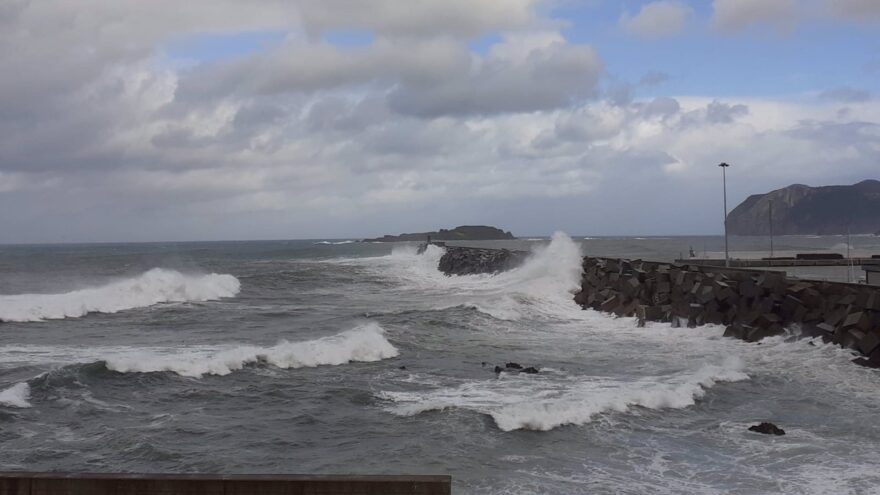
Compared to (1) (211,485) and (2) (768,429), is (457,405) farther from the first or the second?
(1) (211,485)

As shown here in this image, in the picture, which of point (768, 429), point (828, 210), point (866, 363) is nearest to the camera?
point (768, 429)

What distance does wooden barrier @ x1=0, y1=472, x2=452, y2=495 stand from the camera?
4.34m

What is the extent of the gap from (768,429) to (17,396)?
443 inches

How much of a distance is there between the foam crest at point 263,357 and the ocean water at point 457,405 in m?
0.05

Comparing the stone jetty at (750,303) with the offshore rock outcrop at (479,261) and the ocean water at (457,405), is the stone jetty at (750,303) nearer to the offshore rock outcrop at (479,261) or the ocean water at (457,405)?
the ocean water at (457,405)

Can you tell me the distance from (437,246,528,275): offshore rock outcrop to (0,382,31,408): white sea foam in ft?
101

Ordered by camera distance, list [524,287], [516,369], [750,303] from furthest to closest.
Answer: [524,287] → [750,303] → [516,369]

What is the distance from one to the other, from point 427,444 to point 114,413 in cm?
510

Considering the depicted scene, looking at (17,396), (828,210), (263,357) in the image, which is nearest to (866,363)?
(263,357)

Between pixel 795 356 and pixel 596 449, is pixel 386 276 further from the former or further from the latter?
pixel 596 449

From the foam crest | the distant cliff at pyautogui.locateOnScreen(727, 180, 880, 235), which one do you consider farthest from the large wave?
the distant cliff at pyautogui.locateOnScreen(727, 180, 880, 235)

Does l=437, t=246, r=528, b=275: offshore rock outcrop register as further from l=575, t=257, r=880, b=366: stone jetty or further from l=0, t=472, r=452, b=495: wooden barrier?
l=0, t=472, r=452, b=495: wooden barrier

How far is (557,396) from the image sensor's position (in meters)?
11.4

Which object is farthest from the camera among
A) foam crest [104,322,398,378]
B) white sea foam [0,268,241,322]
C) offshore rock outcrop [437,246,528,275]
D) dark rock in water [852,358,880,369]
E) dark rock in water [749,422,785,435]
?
offshore rock outcrop [437,246,528,275]
